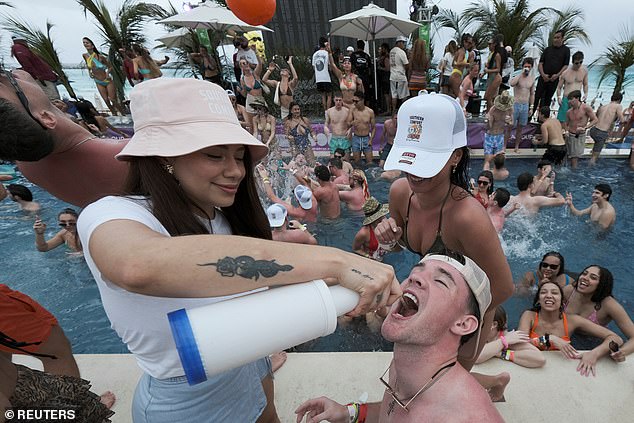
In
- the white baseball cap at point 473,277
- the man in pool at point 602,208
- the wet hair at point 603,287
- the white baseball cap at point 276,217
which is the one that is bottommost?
the man in pool at point 602,208

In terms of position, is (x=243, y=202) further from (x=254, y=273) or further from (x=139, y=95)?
(x=254, y=273)

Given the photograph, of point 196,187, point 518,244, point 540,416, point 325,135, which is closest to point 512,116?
point 518,244

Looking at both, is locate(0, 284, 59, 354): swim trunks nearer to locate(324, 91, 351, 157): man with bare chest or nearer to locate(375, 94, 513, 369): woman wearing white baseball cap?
locate(375, 94, 513, 369): woman wearing white baseball cap

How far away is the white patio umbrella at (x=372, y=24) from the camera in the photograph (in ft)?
36.1

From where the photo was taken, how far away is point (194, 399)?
1.44 metres

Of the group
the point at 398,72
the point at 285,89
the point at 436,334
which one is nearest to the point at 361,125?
the point at 398,72

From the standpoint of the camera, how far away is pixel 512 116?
397 inches

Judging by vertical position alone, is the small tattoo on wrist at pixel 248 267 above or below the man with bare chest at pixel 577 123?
above

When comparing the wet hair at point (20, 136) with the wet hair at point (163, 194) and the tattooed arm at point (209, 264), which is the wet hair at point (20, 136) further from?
the tattooed arm at point (209, 264)

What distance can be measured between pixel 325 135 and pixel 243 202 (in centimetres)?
1042

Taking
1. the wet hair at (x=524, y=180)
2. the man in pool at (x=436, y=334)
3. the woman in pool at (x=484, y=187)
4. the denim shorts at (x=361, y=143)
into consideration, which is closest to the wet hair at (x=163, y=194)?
the man in pool at (x=436, y=334)

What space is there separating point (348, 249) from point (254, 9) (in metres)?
4.89

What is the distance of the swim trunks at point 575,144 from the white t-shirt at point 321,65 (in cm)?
764

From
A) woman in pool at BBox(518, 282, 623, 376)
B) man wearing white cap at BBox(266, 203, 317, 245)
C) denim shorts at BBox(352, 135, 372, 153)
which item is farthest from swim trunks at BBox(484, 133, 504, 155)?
man wearing white cap at BBox(266, 203, 317, 245)
